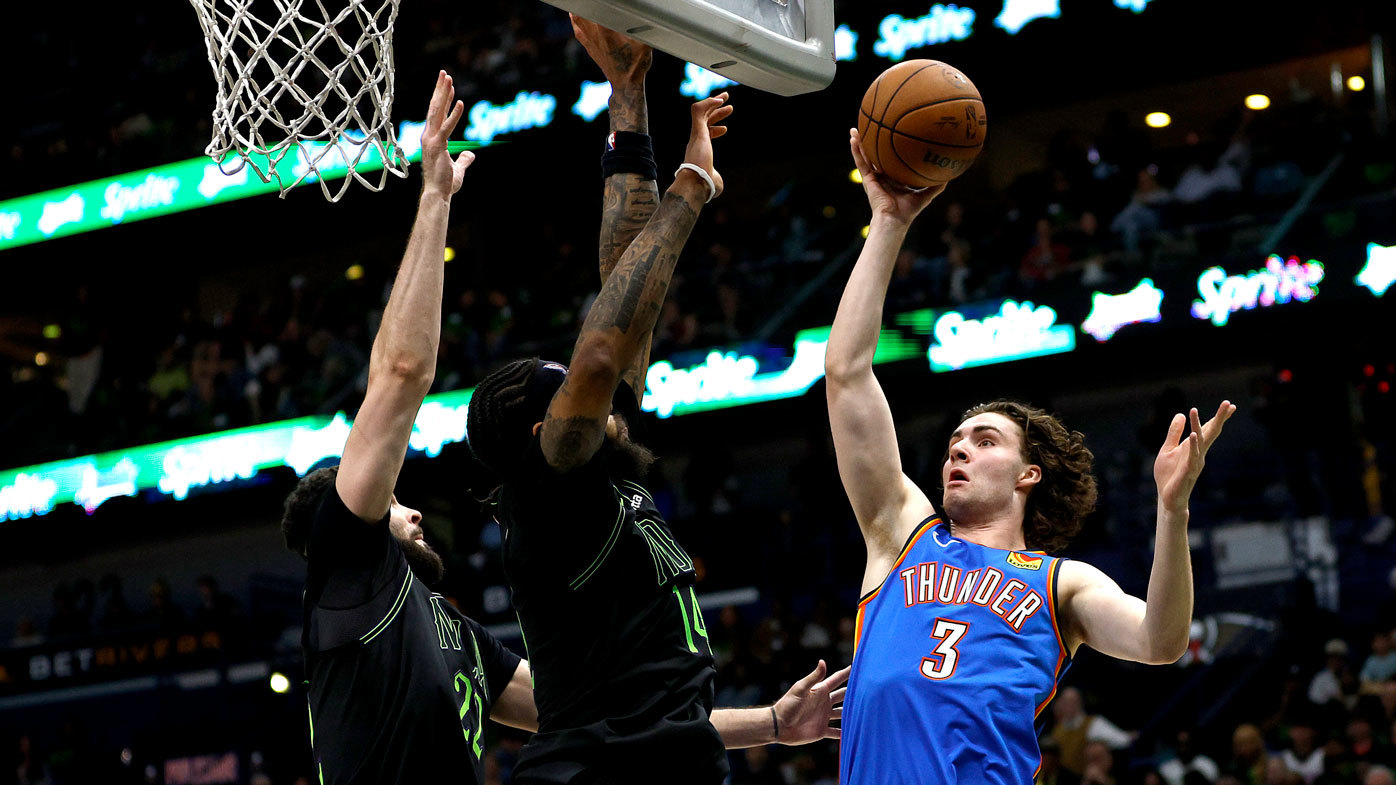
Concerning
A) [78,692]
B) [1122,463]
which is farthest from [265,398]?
[1122,463]

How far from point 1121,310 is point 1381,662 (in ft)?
12.9

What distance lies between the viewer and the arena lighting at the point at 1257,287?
40.0 ft

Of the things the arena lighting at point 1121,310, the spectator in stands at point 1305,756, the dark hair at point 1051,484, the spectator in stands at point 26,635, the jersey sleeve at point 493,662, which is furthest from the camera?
the spectator in stands at point 26,635

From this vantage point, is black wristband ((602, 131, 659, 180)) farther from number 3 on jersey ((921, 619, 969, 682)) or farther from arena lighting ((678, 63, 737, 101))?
arena lighting ((678, 63, 737, 101))

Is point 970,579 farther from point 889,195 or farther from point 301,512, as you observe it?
point 301,512

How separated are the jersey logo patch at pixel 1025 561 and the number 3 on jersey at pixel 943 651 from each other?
0.78 feet

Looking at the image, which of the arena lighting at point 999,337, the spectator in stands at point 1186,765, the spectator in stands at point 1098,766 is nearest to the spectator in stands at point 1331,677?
the spectator in stands at point 1186,765

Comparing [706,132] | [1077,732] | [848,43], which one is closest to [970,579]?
[706,132]

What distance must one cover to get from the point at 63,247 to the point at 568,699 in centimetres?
1706

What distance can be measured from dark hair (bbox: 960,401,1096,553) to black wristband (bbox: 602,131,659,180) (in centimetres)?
109

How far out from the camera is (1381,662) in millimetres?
9828

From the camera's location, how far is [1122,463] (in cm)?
1264

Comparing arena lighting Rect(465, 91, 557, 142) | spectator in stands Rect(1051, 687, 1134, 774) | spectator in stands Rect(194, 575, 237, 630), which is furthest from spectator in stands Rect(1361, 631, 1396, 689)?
spectator in stands Rect(194, 575, 237, 630)

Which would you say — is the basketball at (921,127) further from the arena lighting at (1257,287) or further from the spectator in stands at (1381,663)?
the arena lighting at (1257,287)
